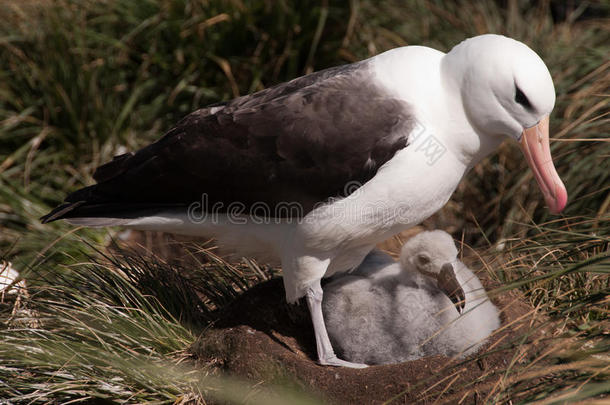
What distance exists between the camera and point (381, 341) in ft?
12.2

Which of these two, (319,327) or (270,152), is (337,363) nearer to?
(319,327)

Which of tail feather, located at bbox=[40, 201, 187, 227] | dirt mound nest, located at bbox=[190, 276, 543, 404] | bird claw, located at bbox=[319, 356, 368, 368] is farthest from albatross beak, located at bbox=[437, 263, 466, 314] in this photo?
tail feather, located at bbox=[40, 201, 187, 227]

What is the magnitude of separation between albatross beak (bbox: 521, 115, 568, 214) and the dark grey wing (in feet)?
1.78

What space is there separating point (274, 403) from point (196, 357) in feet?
2.50

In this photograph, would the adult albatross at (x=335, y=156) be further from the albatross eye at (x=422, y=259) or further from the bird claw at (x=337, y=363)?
the albatross eye at (x=422, y=259)

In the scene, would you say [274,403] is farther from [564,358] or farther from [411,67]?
[411,67]

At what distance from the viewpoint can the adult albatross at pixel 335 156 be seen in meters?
3.33

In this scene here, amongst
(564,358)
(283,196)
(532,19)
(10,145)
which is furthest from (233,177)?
(532,19)

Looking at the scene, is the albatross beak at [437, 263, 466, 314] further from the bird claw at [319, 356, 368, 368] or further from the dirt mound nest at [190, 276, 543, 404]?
the bird claw at [319, 356, 368, 368]

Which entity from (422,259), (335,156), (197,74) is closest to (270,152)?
(335,156)

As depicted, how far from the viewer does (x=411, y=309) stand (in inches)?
144

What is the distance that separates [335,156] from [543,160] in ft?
3.10

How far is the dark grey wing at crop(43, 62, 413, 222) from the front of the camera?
3.38m

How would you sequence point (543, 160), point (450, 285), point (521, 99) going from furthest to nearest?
point (450, 285) < point (543, 160) < point (521, 99)
